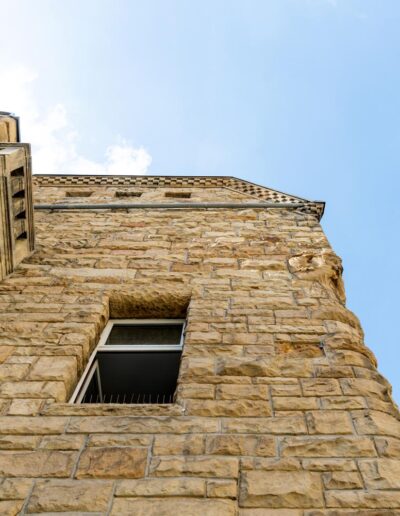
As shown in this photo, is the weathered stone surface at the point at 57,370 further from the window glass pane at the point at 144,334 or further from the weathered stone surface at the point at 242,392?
the weathered stone surface at the point at 242,392

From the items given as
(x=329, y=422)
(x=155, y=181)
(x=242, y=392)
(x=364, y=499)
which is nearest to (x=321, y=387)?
(x=329, y=422)

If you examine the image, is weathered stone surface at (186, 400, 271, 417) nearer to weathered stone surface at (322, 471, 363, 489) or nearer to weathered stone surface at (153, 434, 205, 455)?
weathered stone surface at (153, 434, 205, 455)

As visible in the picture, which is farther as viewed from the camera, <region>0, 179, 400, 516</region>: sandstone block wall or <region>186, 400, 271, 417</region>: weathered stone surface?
<region>186, 400, 271, 417</region>: weathered stone surface

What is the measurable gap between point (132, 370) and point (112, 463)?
1513mm

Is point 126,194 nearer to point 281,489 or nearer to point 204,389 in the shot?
point 204,389

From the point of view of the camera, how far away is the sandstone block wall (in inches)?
115

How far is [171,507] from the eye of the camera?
280 centimetres

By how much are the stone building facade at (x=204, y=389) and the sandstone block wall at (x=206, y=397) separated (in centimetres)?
1

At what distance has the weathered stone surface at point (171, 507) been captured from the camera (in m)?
2.77

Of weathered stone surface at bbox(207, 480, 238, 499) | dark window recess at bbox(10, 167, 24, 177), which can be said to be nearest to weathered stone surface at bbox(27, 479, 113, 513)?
weathered stone surface at bbox(207, 480, 238, 499)

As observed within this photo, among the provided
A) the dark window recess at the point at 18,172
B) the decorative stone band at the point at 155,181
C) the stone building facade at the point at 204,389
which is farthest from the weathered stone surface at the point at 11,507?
the decorative stone band at the point at 155,181

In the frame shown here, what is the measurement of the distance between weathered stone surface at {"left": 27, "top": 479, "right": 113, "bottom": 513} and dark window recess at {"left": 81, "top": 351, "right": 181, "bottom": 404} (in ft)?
4.55

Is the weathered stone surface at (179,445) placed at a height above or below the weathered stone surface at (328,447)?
below

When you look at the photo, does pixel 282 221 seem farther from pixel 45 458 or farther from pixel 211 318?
pixel 45 458
